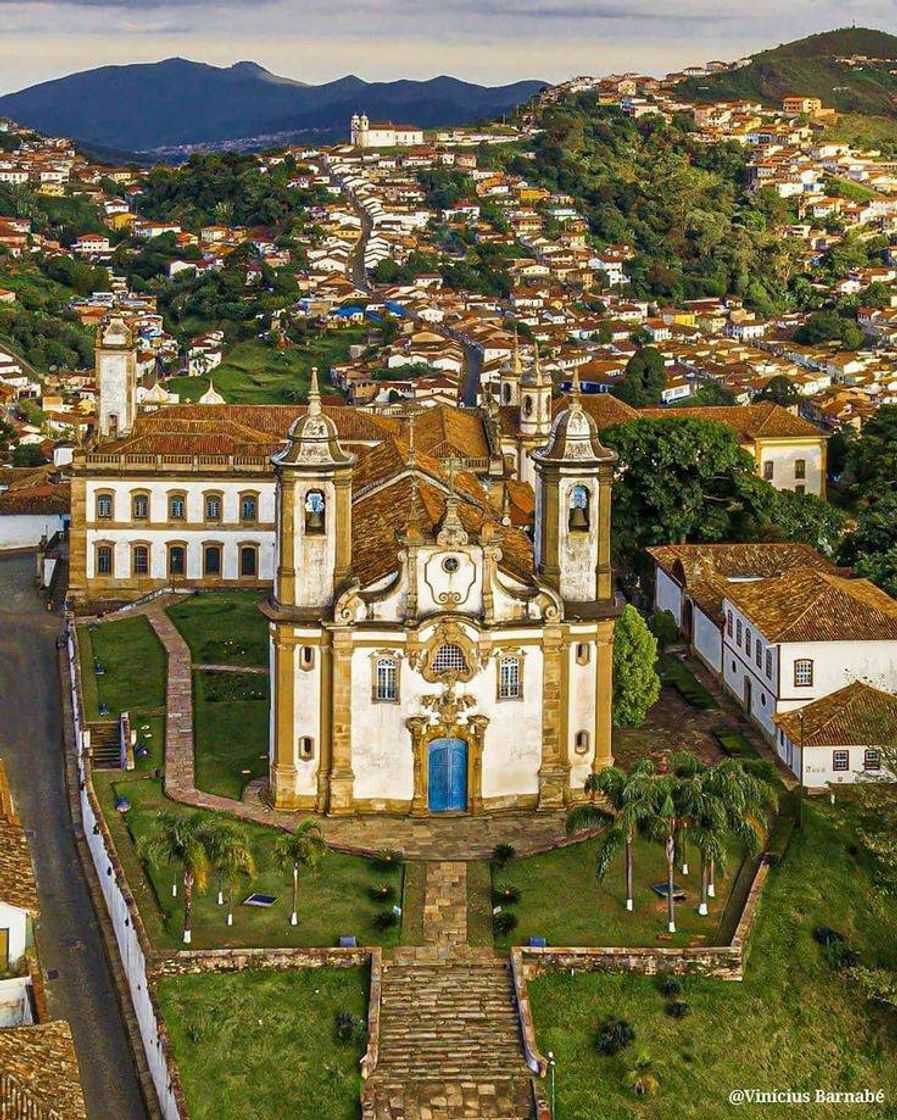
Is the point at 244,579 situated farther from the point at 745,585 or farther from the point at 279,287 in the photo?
the point at 279,287

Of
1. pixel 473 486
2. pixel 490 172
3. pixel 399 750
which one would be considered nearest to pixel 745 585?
pixel 473 486

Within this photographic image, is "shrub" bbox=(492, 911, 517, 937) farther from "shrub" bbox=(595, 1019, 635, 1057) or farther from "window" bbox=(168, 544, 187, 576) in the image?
"window" bbox=(168, 544, 187, 576)

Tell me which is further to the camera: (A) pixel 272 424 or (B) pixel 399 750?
(A) pixel 272 424

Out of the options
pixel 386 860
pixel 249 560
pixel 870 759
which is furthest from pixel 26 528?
pixel 870 759

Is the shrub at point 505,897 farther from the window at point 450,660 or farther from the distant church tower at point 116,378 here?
the distant church tower at point 116,378

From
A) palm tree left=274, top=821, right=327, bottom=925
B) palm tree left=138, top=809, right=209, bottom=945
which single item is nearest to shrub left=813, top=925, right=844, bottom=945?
palm tree left=274, top=821, right=327, bottom=925

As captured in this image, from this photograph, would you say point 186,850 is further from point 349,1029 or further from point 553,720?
point 553,720

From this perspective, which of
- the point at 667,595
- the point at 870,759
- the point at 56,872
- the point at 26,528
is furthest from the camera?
the point at 26,528
